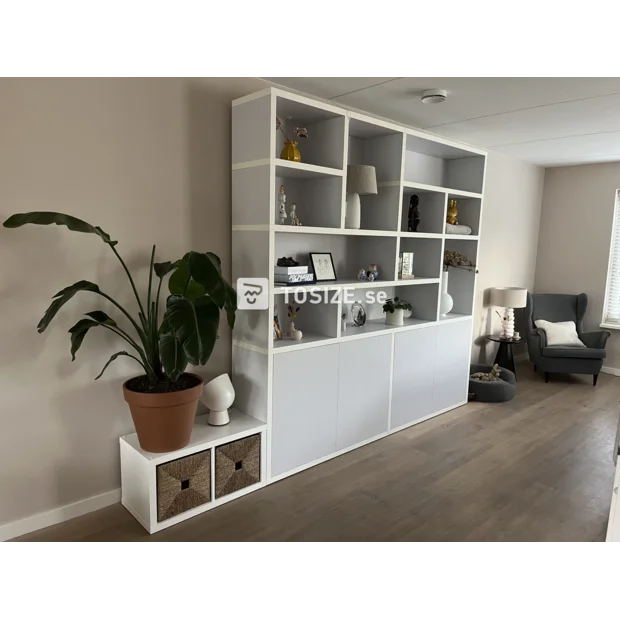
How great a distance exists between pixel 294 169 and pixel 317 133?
0.46 metres

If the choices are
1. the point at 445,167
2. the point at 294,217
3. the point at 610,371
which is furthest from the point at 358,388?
the point at 610,371

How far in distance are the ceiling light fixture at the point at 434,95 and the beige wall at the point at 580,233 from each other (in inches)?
134

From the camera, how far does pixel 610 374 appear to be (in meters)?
5.48

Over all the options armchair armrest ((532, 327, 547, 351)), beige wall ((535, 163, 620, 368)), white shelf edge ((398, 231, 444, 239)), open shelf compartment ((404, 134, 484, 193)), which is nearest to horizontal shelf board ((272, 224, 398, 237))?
white shelf edge ((398, 231, 444, 239))

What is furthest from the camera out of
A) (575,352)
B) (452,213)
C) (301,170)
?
(575,352)

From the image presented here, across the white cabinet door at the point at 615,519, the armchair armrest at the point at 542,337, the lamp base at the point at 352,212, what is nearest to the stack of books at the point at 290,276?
the lamp base at the point at 352,212

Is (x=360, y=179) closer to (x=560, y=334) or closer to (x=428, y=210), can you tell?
(x=428, y=210)

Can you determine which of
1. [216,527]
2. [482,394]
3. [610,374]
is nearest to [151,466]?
[216,527]

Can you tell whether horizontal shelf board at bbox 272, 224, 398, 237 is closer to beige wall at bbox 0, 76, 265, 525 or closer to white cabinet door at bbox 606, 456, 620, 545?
beige wall at bbox 0, 76, 265, 525

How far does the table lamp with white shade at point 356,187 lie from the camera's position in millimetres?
3213

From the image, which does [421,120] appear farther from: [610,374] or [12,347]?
[610,374]

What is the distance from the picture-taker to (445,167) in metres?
4.33

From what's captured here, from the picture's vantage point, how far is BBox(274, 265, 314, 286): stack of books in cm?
289
